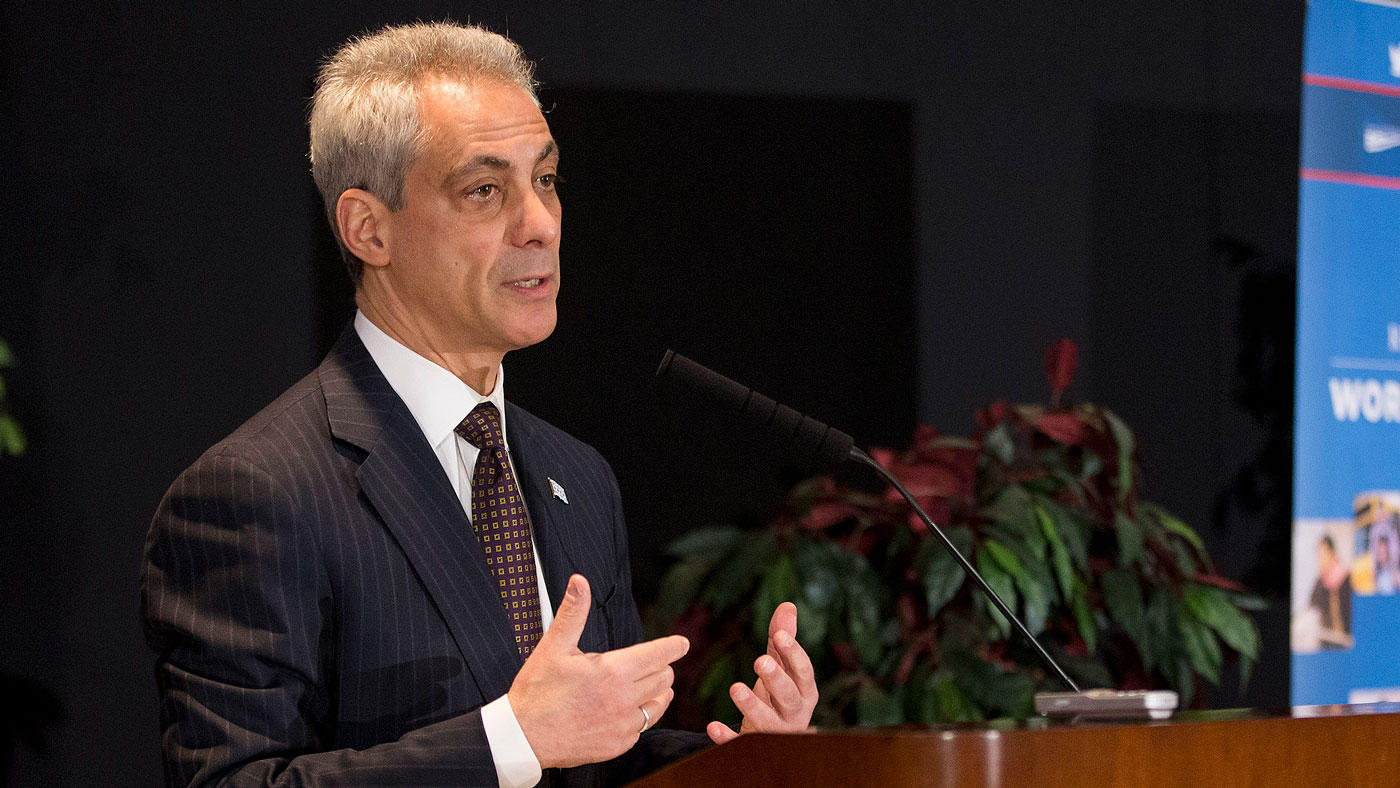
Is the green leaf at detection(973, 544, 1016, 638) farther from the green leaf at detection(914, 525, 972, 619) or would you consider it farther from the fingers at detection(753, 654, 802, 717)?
the fingers at detection(753, 654, 802, 717)

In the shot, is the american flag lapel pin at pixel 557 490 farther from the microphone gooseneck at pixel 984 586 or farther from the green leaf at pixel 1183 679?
the green leaf at pixel 1183 679

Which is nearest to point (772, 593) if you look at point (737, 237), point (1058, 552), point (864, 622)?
point (864, 622)

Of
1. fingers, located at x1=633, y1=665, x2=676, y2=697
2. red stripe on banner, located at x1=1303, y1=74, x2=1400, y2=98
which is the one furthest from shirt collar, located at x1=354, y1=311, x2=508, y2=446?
red stripe on banner, located at x1=1303, y1=74, x2=1400, y2=98

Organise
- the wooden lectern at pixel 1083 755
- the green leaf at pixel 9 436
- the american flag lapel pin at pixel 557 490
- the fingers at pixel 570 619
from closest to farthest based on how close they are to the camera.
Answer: the wooden lectern at pixel 1083 755, the fingers at pixel 570 619, the american flag lapel pin at pixel 557 490, the green leaf at pixel 9 436

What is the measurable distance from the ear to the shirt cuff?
705 mm

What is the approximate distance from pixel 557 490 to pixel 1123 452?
4.92ft

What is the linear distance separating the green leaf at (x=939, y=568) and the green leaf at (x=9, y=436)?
1720mm

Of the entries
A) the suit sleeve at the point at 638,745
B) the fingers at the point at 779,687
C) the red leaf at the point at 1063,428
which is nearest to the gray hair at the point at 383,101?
the suit sleeve at the point at 638,745

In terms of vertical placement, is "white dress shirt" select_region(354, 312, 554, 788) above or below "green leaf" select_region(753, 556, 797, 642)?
above

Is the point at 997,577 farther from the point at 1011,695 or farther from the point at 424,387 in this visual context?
the point at 424,387

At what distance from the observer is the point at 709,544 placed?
284cm

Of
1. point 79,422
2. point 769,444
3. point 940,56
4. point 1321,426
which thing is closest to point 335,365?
point 79,422

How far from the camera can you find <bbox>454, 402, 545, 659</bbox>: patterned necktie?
1.71 m

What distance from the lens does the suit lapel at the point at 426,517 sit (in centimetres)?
160
